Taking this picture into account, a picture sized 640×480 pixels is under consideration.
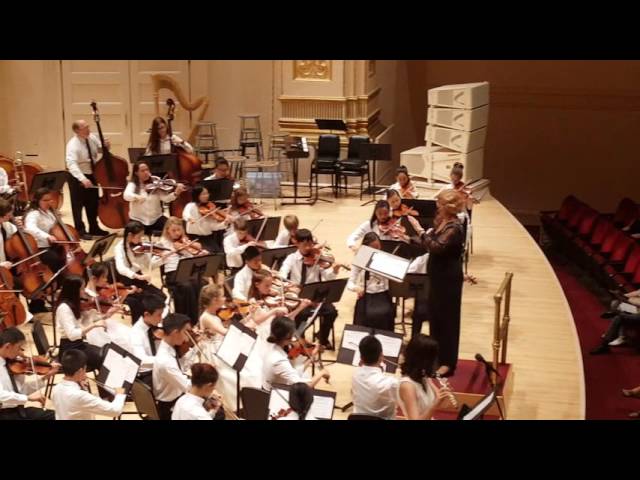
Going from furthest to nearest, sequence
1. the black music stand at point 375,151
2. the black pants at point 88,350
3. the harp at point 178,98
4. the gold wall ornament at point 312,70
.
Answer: the harp at point 178,98
the gold wall ornament at point 312,70
the black music stand at point 375,151
the black pants at point 88,350

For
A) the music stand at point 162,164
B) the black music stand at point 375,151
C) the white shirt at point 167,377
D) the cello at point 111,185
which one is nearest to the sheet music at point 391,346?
the white shirt at point 167,377

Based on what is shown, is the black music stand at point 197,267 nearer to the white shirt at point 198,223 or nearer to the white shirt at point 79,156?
the white shirt at point 198,223

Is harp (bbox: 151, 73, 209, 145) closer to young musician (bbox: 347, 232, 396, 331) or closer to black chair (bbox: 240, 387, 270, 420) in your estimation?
young musician (bbox: 347, 232, 396, 331)

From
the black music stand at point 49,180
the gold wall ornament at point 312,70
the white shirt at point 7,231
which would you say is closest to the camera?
the white shirt at point 7,231

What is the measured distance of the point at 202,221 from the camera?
10.1m

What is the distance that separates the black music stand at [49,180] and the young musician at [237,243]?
2.36 m

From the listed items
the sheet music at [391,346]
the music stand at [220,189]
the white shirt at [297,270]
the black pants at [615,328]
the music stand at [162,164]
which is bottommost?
the black pants at [615,328]

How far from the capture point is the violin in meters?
6.42

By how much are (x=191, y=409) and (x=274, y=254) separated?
3111mm

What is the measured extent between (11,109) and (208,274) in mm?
8503

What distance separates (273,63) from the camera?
15.3 meters

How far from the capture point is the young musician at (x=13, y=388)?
6254 mm

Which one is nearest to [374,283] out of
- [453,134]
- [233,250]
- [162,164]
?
[233,250]
